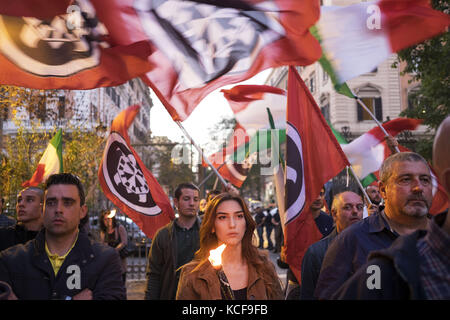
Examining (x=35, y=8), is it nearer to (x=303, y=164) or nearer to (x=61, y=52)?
(x=61, y=52)

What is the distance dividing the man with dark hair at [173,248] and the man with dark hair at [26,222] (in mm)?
1221

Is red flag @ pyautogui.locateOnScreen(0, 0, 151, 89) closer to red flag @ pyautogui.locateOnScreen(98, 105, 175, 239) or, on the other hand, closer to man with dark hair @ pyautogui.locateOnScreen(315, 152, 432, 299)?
red flag @ pyautogui.locateOnScreen(98, 105, 175, 239)

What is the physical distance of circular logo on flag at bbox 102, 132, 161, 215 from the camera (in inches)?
250

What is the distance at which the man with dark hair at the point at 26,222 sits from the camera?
14.4ft

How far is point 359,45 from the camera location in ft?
17.7

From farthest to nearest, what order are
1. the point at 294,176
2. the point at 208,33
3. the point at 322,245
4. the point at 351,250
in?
1. the point at 208,33
2. the point at 294,176
3. the point at 322,245
4. the point at 351,250

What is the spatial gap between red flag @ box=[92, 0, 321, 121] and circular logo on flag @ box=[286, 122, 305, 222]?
82cm

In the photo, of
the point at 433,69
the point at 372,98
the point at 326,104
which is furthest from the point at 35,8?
the point at 326,104

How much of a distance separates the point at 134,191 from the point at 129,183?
133mm

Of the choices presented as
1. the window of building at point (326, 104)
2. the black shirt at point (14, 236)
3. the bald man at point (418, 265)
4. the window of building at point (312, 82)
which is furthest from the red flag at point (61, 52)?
the window of building at point (312, 82)

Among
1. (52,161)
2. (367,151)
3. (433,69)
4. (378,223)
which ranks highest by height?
(433,69)

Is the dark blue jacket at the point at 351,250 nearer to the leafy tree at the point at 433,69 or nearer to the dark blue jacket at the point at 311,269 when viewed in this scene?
the dark blue jacket at the point at 311,269

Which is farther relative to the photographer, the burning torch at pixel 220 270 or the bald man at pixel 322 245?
the bald man at pixel 322 245

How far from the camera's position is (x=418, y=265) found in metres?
1.44
